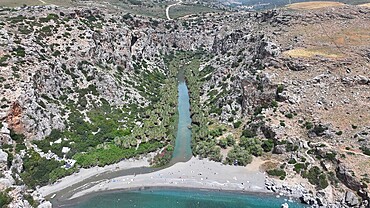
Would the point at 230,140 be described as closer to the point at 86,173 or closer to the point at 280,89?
the point at 280,89

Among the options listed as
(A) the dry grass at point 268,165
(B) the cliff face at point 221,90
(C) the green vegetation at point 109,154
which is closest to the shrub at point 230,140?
(B) the cliff face at point 221,90

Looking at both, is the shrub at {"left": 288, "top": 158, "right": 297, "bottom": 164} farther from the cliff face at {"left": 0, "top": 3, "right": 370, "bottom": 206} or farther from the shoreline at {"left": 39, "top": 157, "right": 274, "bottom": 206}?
the shoreline at {"left": 39, "top": 157, "right": 274, "bottom": 206}

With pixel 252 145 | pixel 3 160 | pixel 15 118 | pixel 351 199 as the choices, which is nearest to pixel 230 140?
pixel 252 145

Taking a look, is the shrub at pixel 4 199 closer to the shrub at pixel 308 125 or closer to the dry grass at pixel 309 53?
the shrub at pixel 308 125

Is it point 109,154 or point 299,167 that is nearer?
point 299,167

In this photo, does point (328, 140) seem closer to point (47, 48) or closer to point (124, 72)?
point (124, 72)

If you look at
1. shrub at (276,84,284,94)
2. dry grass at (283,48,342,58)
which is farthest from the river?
dry grass at (283,48,342,58)
